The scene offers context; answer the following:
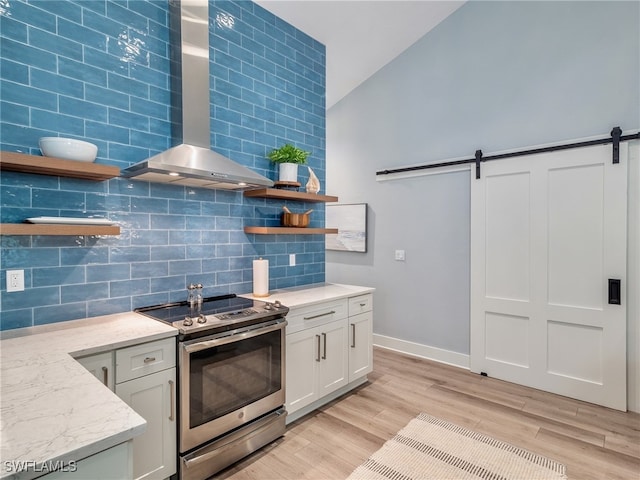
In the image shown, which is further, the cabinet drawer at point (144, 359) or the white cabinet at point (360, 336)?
the white cabinet at point (360, 336)

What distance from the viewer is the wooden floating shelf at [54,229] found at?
1.66 m

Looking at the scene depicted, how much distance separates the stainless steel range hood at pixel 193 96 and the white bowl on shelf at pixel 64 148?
0.38 m

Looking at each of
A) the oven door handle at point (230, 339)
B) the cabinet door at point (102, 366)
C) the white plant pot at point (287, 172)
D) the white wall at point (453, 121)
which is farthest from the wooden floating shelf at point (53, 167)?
the white wall at point (453, 121)

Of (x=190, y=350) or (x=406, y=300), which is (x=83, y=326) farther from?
(x=406, y=300)

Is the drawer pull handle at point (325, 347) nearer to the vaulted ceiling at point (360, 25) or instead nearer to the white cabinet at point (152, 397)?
the white cabinet at point (152, 397)

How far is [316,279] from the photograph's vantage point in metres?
3.75

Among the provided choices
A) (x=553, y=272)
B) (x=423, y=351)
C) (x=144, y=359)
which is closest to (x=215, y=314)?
(x=144, y=359)

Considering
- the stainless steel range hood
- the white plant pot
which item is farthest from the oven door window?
the white plant pot

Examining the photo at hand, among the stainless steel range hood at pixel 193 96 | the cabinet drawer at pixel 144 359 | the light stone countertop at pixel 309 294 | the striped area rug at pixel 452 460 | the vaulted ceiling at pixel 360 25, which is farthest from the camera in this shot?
the vaulted ceiling at pixel 360 25

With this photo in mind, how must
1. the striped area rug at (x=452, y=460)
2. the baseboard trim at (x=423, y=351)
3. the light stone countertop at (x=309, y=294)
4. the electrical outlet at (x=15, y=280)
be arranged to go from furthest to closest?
the baseboard trim at (x=423, y=351)
the light stone countertop at (x=309, y=294)
the striped area rug at (x=452, y=460)
the electrical outlet at (x=15, y=280)

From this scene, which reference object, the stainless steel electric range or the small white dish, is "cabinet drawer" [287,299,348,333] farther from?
the small white dish

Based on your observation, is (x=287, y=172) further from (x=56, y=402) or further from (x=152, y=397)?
(x=56, y=402)

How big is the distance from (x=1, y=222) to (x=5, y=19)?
1084 mm

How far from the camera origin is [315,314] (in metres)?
2.76
